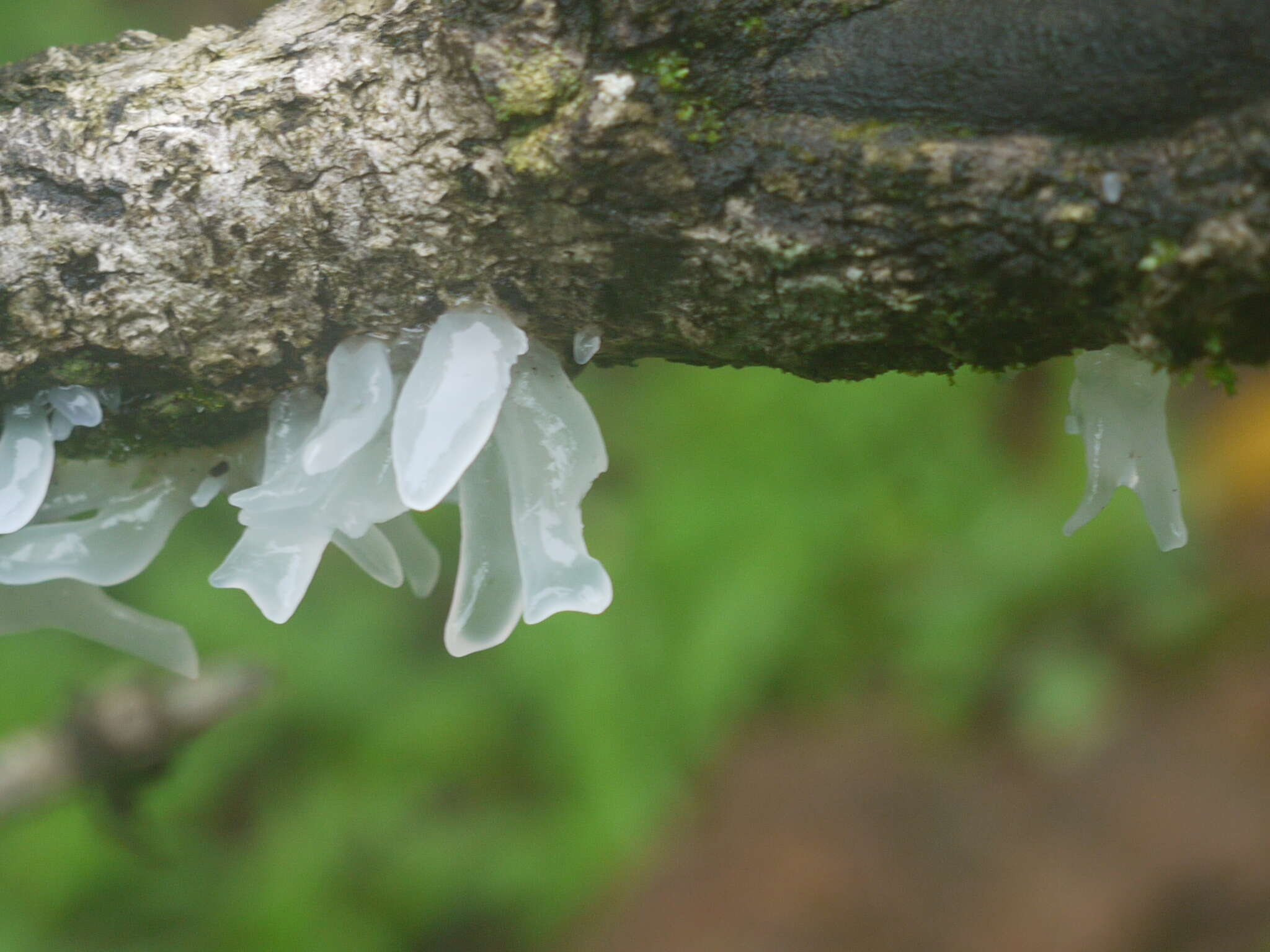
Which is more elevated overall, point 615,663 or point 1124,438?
point 1124,438

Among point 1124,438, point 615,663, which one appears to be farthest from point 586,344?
point 615,663

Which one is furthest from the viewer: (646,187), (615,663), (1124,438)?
(615,663)

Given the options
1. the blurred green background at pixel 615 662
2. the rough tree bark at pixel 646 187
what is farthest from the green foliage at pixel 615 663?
the rough tree bark at pixel 646 187

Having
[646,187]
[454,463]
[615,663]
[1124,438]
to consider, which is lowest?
[615,663]

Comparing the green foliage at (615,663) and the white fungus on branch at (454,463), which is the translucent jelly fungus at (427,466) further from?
the green foliage at (615,663)

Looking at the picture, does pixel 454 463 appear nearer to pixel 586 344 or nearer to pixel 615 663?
pixel 586 344

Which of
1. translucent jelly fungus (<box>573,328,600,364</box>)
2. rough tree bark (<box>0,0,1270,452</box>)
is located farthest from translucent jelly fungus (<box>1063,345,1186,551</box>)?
translucent jelly fungus (<box>573,328,600,364</box>)
